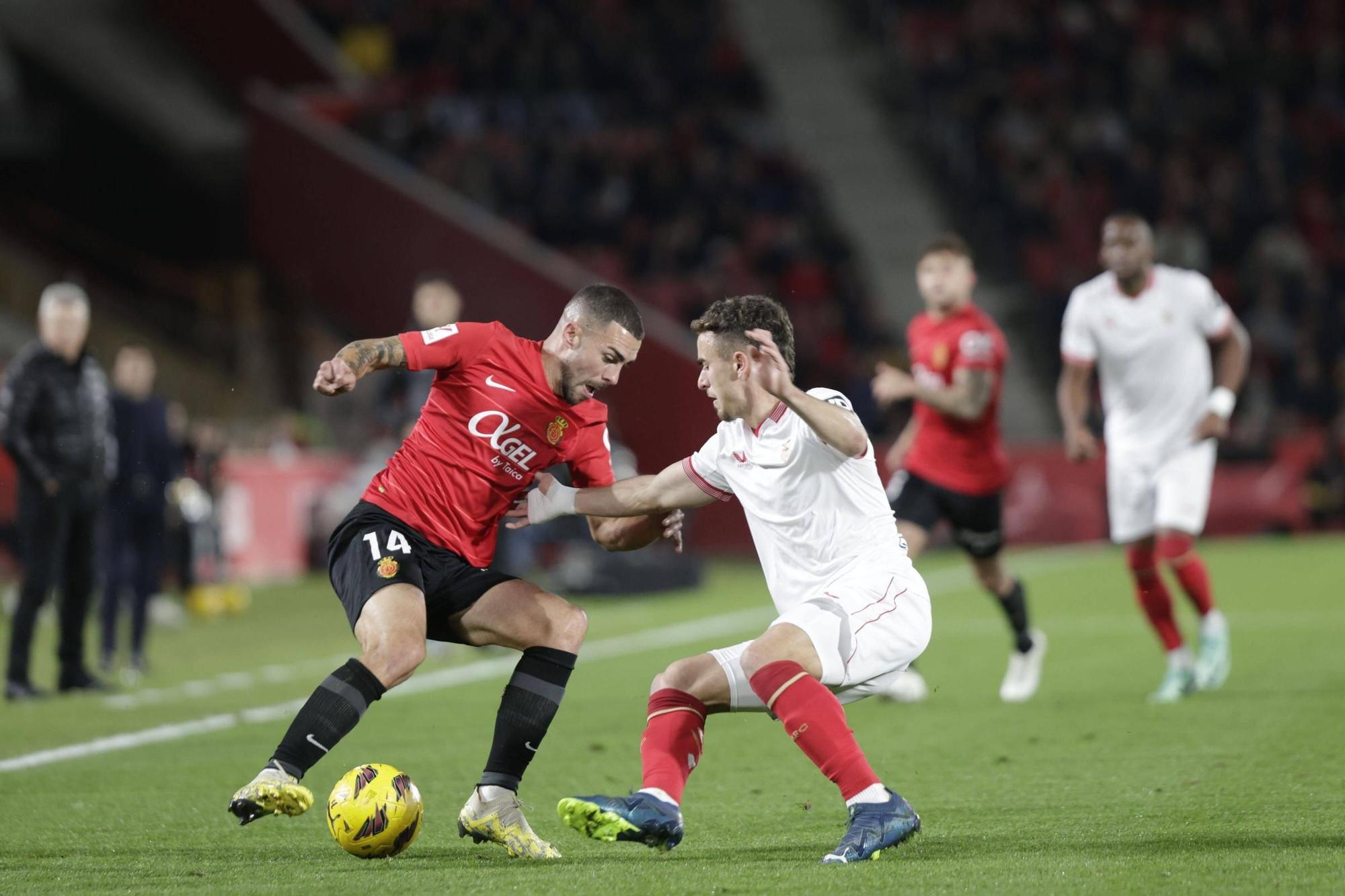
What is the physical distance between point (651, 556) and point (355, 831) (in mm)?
11621

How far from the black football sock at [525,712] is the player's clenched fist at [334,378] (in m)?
1.11

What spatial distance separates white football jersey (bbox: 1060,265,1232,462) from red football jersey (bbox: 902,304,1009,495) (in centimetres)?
53

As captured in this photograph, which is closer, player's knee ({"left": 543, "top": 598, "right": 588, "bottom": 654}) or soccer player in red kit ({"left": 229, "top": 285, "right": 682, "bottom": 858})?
soccer player in red kit ({"left": 229, "top": 285, "right": 682, "bottom": 858})

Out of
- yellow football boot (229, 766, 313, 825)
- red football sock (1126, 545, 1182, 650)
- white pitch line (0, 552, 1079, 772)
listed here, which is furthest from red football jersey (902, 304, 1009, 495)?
yellow football boot (229, 766, 313, 825)

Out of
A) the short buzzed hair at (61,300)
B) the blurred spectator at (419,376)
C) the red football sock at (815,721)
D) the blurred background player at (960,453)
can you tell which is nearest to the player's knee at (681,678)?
the red football sock at (815,721)

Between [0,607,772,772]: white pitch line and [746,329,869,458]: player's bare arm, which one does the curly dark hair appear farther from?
[0,607,772,772]: white pitch line

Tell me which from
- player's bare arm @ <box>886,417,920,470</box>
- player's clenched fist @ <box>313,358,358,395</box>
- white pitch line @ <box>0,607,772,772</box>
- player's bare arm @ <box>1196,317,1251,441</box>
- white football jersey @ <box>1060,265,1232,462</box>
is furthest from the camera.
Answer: player's bare arm @ <box>886,417,920,470</box>

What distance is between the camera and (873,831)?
4.75m

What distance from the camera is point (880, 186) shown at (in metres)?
27.9

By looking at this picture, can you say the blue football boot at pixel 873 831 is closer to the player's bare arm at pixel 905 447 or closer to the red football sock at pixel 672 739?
the red football sock at pixel 672 739

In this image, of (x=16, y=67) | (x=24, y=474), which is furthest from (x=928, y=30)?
(x=24, y=474)

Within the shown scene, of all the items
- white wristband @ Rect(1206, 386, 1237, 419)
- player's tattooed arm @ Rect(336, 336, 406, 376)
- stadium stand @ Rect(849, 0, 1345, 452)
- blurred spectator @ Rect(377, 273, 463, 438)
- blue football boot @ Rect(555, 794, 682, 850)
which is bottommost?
blue football boot @ Rect(555, 794, 682, 850)

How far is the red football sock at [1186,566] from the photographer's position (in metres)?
8.76

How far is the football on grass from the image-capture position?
5051 millimetres
